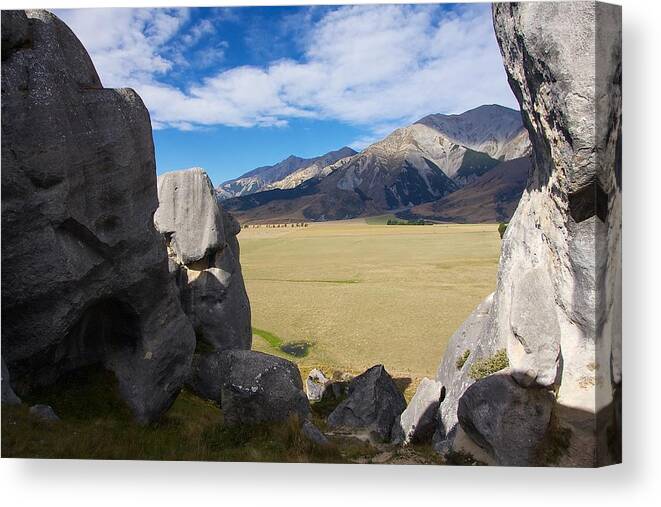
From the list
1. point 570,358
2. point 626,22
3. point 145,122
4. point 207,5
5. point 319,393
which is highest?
point 207,5

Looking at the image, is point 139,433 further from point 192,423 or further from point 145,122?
point 145,122

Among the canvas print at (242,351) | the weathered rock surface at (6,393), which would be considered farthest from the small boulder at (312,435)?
the weathered rock surface at (6,393)

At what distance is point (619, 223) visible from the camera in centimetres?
953

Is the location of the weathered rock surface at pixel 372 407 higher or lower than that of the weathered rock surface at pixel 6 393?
lower

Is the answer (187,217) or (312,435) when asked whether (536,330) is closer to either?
(312,435)

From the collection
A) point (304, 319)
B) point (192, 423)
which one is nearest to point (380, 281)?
point (304, 319)

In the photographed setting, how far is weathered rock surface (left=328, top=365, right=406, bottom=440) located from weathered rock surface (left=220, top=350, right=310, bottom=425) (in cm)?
520

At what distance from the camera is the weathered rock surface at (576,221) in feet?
29.5

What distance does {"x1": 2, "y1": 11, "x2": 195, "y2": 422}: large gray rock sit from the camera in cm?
907

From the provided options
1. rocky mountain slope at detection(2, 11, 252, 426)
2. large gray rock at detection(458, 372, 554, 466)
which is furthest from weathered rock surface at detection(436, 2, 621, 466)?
rocky mountain slope at detection(2, 11, 252, 426)

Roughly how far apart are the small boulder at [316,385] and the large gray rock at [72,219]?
8424 mm

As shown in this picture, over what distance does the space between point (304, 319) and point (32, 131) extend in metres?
23.7

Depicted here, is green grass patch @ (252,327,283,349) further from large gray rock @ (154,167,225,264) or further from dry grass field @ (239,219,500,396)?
large gray rock @ (154,167,225,264)

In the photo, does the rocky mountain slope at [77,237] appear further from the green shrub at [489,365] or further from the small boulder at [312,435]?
the green shrub at [489,365]
